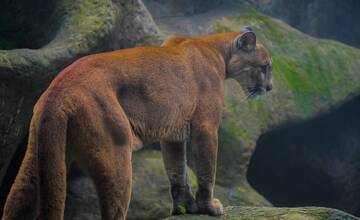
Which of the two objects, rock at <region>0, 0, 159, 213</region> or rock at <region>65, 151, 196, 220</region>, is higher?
rock at <region>0, 0, 159, 213</region>

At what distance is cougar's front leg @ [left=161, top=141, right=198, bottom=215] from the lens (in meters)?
7.21

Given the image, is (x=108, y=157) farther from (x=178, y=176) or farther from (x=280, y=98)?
(x=280, y=98)

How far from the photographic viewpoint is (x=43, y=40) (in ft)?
29.0

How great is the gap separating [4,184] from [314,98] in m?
7.34

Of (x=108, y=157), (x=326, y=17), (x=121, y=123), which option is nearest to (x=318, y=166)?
(x=326, y=17)

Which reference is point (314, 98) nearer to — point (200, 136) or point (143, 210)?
point (143, 210)

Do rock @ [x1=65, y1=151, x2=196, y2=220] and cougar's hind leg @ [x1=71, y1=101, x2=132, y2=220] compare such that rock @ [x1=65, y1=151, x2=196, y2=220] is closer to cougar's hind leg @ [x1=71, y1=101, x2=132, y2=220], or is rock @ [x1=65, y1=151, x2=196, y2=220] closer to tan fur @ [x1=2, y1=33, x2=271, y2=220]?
tan fur @ [x1=2, y1=33, x2=271, y2=220]

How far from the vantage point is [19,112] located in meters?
7.52

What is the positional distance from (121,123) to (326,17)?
1469 cm

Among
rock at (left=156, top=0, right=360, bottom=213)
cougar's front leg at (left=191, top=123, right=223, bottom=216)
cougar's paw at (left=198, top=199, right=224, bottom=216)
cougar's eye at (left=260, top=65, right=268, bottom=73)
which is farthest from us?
rock at (left=156, top=0, right=360, bottom=213)

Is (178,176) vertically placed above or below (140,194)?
above

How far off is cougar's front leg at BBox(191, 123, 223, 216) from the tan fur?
11mm

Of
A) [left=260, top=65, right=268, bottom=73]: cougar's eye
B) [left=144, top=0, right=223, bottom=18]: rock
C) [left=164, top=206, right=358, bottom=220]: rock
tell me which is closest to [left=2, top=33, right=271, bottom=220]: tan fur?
[left=164, top=206, right=358, bottom=220]: rock

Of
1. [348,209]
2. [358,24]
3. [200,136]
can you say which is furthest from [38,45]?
[358,24]
